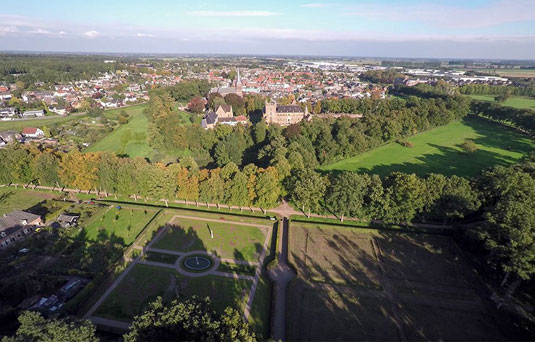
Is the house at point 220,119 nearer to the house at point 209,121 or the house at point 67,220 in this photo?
the house at point 209,121

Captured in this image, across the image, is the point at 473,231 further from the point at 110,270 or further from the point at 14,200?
the point at 14,200

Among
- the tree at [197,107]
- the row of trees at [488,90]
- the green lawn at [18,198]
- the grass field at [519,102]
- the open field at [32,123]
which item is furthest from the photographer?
the row of trees at [488,90]

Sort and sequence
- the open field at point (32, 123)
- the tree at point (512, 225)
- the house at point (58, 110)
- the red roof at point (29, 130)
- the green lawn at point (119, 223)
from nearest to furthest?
the tree at point (512, 225), the green lawn at point (119, 223), the red roof at point (29, 130), the open field at point (32, 123), the house at point (58, 110)

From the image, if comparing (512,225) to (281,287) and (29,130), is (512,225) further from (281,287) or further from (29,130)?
(29,130)

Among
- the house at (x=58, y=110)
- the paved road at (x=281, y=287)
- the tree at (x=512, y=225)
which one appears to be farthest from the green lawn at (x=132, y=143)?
the tree at (x=512, y=225)

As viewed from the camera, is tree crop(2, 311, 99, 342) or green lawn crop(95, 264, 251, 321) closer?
tree crop(2, 311, 99, 342)

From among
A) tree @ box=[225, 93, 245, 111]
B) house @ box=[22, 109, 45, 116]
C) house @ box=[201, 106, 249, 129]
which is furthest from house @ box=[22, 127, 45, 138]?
tree @ box=[225, 93, 245, 111]

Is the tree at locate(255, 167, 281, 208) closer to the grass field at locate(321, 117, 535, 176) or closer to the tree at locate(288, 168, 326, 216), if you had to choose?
the tree at locate(288, 168, 326, 216)
